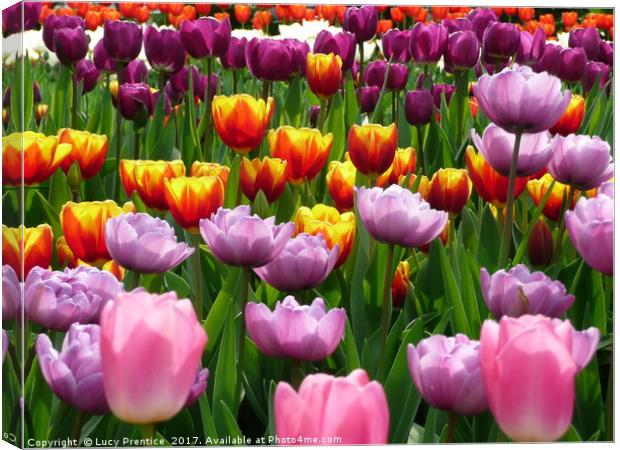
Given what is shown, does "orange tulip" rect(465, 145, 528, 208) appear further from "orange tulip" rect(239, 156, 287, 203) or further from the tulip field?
"orange tulip" rect(239, 156, 287, 203)

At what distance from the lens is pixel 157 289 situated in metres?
1.38

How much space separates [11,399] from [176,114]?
0.65 meters

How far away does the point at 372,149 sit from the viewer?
1.55 meters

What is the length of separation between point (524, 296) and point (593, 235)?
0.11 metres

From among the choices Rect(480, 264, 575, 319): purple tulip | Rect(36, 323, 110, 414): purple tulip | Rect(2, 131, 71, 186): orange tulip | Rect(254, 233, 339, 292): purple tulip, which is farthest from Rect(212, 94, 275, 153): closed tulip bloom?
Rect(36, 323, 110, 414): purple tulip

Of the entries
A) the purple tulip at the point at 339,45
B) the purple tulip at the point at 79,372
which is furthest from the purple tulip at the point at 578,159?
the purple tulip at the point at 79,372

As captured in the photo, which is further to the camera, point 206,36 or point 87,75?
point 87,75

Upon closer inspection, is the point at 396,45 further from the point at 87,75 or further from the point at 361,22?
the point at 87,75

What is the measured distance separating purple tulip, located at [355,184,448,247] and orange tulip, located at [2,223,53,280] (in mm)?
402

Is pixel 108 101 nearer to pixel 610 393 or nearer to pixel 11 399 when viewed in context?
pixel 11 399

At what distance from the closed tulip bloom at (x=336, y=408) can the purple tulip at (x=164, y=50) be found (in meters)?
1.02

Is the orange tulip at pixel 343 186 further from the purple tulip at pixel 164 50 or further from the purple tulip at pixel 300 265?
the purple tulip at pixel 164 50

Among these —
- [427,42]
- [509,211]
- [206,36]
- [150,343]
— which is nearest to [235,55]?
[206,36]

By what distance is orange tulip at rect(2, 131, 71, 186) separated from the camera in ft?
4.63
